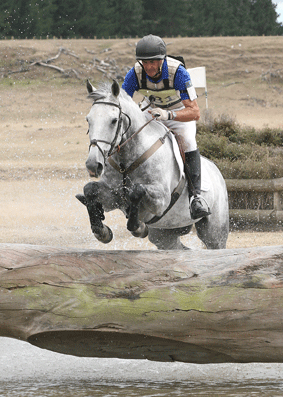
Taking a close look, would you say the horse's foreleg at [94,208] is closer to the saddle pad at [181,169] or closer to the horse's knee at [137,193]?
the horse's knee at [137,193]

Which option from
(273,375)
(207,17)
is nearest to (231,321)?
(273,375)

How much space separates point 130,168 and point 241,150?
22.6 feet

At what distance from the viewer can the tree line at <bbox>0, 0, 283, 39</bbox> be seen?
1540 inches

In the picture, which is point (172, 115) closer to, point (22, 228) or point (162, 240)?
point (162, 240)

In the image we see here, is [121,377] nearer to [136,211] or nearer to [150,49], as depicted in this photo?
[136,211]

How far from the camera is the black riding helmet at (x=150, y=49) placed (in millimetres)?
4051

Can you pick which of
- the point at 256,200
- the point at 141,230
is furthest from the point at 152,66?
the point at 256,200

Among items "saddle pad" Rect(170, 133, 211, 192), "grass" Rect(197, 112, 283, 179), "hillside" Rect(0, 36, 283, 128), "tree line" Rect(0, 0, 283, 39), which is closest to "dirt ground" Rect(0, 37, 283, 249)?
"hillside" Rect(0, 36, 283, 128)

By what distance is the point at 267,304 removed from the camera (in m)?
3.13

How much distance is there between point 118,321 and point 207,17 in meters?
49.5

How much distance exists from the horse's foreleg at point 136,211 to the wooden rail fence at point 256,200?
5.13 m

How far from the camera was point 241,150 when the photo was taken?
34.9 ft

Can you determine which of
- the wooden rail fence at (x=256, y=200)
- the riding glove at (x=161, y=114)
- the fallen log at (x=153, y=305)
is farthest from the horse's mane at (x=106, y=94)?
the wooden rail fence at (x=256, y=200)

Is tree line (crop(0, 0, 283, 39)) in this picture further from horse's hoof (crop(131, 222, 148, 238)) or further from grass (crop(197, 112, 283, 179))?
horse's hoof (crop(131, 222, 148, 238))
